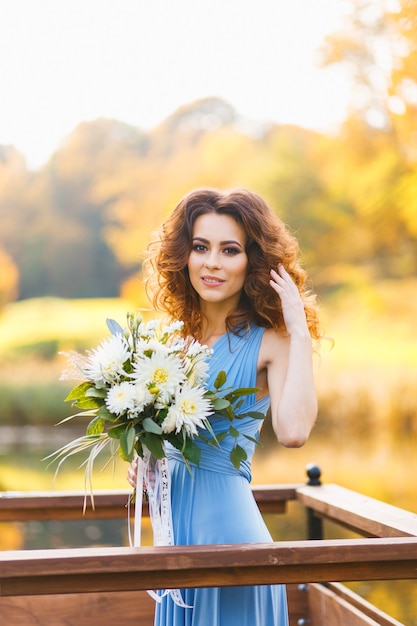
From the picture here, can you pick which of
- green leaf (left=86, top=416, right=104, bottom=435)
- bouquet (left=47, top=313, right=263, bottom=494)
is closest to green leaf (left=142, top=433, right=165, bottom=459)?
bouquet (left=47, top=313, right=263, bottom=494)

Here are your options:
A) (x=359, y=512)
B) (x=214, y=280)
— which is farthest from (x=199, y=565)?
(x=359, y=512)

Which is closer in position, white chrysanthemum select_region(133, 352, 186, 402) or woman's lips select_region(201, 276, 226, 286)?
white chrysanthemum select_region(133, 352, 186, 402)

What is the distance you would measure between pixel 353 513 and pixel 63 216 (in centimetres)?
2310

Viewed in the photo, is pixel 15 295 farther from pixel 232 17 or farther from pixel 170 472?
pixel 170 472

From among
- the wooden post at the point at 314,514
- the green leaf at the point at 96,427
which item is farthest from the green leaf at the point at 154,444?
the wooden post at the point at 314,514

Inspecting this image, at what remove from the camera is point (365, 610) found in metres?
3.20

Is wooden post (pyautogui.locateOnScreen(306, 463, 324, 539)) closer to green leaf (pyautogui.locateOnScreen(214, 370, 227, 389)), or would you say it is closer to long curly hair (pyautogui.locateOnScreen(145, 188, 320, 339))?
long curly hair (pyautogui.locateOnScreen(145, 188, 320, 339))

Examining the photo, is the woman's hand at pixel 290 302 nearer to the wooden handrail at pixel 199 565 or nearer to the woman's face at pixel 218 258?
the woman's face at pixel 218 258

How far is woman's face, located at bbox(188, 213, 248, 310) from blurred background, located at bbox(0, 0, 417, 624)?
35.4 feet

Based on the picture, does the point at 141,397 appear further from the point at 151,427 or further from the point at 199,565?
the point at 199,565

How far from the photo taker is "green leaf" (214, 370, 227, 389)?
2.18 metres

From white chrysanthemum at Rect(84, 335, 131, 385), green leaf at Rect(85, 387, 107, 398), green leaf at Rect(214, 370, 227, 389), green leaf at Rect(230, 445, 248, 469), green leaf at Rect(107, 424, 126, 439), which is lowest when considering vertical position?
green leaf at Rect(230, 445, 248, 469)

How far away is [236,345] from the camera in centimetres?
240

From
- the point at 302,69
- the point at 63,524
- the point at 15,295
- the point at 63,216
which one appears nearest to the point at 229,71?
the point at 302,69
